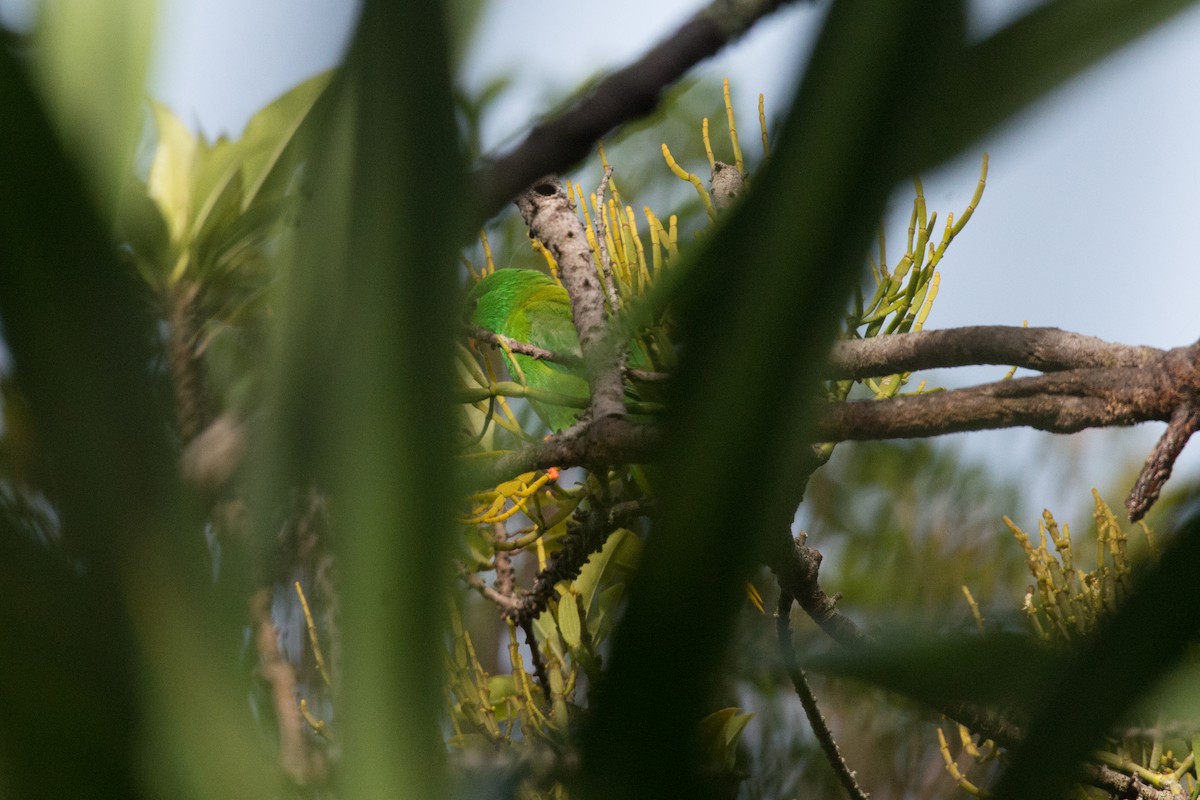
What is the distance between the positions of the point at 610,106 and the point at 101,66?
0.09m

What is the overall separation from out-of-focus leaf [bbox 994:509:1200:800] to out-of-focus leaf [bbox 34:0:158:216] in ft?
0.45

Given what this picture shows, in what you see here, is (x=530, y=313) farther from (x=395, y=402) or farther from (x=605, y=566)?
(x=395, y=402)

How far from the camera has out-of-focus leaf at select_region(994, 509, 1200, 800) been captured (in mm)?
88

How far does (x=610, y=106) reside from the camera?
189mm

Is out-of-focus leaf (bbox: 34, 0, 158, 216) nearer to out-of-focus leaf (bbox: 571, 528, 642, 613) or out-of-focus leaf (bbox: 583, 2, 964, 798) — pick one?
out-of-focus leaf (bbox: 583, 2, 964, 798)

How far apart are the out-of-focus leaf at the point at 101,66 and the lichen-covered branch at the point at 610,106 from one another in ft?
0.20

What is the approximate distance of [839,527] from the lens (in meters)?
1.37

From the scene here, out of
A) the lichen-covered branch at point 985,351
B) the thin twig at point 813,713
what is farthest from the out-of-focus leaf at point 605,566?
the lichen-covered branch at point 985,351

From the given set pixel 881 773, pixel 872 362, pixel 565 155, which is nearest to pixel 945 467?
pixel 881 773

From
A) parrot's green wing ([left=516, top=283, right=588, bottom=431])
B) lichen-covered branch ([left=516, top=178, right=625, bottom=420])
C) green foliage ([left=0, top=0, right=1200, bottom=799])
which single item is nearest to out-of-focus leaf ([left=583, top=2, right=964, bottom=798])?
green foliage ([left=0, top=0, right=1200, bottom=799])

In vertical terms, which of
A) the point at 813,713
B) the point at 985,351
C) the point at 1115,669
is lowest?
the point at 813,713

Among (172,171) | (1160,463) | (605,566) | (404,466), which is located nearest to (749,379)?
(404,466)

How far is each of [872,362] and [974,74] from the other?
32cm

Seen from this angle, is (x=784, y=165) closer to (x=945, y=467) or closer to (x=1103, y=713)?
(x=1103, y=713)
